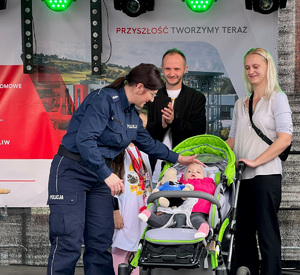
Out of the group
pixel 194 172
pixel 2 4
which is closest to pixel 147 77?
pixel 194 172

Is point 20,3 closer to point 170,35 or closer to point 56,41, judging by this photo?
point 56,41

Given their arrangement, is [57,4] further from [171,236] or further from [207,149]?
[171,236]

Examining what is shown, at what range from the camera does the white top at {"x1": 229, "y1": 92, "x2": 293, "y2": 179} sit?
Answer: 520 cm

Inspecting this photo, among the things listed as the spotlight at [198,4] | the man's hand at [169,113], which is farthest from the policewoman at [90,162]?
the spotlight at [198,4]

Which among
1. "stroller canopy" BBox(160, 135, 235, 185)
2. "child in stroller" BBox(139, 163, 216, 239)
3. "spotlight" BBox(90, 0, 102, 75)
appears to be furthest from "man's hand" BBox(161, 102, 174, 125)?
"spotlight" BBox(90, 0, 102, 75)

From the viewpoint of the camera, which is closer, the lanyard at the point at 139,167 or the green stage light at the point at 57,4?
the lanyard at the point at 139,167

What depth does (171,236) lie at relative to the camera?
4.32 meters

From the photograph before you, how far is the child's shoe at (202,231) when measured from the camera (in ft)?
14.0

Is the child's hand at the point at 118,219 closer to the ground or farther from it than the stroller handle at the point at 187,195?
closer to the ground

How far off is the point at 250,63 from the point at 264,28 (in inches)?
44.6

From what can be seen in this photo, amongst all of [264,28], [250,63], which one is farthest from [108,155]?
[264,28]

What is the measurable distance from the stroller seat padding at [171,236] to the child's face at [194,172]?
25.4 inches

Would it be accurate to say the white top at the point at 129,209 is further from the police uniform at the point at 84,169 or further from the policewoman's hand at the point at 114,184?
the policewoman's hand at the point at 114,184

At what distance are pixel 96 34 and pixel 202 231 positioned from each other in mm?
2677
